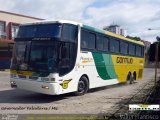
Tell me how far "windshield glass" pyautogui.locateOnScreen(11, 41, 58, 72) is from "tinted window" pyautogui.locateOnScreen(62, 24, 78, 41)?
77 cm

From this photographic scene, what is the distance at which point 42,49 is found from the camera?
1283 cm

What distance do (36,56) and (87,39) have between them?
3.17 meters

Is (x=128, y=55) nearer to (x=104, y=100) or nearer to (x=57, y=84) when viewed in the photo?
(x=104, y=100)

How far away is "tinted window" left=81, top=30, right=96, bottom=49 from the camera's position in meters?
14.7

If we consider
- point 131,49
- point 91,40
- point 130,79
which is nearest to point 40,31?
point 91,40

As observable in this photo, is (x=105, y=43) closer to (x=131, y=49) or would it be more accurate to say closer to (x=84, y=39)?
(x=84, y=39)

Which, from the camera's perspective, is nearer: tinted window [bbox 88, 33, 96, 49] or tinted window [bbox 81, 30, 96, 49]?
tinted window [bbox 81, 30, 96, 49]

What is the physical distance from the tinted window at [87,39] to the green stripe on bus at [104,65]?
563mm

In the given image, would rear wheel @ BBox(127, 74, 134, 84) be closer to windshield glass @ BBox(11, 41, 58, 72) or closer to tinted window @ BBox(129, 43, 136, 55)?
tinted window @ BBox(129, 43, 136, 55)

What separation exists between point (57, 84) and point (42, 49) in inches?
61.4

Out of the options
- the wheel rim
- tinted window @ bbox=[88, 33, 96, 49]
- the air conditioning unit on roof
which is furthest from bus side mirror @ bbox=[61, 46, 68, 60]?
the air conditioning unit on roof

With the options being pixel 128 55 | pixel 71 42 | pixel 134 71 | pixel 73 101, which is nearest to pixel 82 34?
pixel 71 42

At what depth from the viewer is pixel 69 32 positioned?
44.4 feet

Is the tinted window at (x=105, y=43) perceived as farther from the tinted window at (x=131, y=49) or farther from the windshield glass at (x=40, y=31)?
the tinted window at (x=131, y=49)
